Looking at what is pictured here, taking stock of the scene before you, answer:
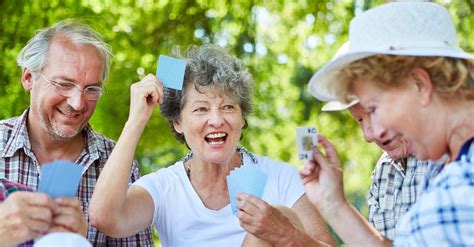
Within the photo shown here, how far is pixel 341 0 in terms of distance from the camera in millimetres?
8148

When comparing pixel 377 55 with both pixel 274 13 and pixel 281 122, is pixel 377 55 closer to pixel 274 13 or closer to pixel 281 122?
pixel 274 13

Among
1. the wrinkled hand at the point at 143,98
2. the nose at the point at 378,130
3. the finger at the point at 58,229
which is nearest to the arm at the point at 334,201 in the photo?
the nose at the point at 378,130

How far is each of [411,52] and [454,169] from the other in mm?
358

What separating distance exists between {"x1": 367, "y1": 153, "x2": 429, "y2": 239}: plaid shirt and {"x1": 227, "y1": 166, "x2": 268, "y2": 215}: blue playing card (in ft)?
2.25

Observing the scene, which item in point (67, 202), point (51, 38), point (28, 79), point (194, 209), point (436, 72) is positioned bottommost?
point (194, 209)

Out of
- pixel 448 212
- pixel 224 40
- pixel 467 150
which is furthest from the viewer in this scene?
pixel 224 40

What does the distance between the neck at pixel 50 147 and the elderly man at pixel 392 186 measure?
1308 millimetres

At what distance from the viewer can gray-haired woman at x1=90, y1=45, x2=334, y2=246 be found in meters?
3.19

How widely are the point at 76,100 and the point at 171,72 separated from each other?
1.82 ft

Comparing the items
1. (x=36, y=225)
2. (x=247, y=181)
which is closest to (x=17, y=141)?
(x=247, y=181)

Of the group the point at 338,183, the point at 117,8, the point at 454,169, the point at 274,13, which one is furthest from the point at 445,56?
the point at 274,13

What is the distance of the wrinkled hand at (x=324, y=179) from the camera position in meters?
2.27

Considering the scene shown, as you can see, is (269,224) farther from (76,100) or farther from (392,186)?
(76,100)

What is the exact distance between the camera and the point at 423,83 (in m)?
1.97
